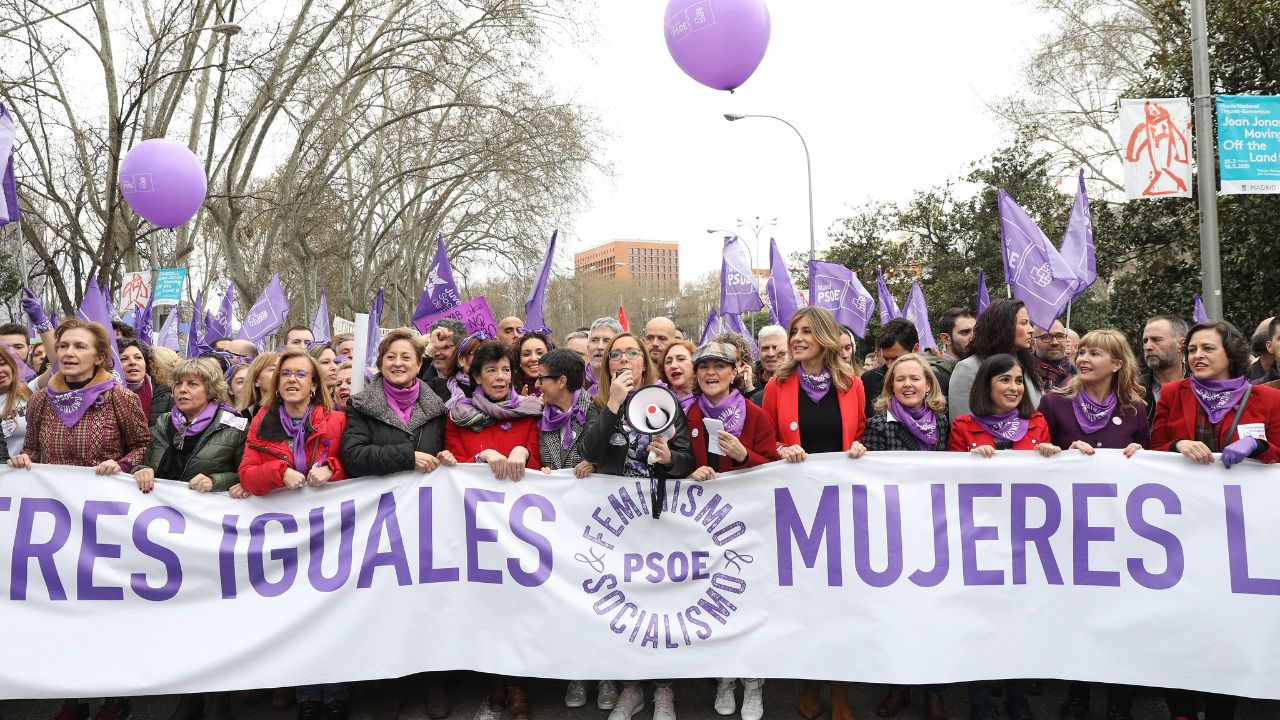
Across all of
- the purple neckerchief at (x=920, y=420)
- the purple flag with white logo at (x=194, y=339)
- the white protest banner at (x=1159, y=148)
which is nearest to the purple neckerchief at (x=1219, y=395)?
the purple neckerchief at (x=920, y=420)

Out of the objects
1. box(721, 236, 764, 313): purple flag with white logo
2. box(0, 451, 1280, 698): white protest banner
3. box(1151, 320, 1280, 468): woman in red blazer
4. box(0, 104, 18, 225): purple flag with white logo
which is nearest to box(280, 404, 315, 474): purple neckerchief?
box(0, 451, 1280, 698): white protest banner

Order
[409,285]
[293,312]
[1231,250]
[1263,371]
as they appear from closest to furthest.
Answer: [1263,371] → [1231,250] → [409,285] → [293,312]

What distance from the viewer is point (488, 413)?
442cm

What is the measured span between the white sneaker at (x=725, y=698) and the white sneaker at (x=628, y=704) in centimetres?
32

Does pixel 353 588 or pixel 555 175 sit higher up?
pixel 555 175

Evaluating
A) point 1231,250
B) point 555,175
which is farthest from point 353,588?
point 555,175

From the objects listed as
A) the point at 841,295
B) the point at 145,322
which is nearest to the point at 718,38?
the point at 841,295

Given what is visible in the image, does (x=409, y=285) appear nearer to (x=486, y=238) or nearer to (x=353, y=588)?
(x=486, y=238)

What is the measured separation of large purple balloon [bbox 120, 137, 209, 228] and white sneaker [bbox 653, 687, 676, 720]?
9.96 m

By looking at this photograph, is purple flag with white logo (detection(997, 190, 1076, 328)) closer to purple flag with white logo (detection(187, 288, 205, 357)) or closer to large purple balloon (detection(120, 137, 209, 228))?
purple flag with white logo (detection(187, 288, 205, 357))

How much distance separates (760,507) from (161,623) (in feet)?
9.30

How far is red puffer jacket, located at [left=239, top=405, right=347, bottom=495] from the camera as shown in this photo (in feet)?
13.8

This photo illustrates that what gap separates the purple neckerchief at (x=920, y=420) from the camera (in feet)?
14.3

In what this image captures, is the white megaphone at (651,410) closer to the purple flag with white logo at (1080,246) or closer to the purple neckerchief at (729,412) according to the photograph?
the purple neckerchief at (729,412)
